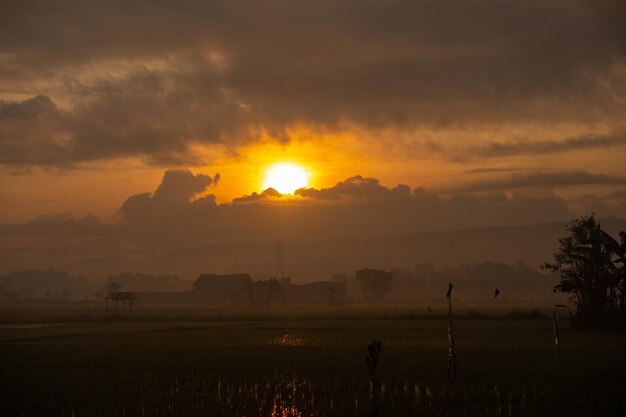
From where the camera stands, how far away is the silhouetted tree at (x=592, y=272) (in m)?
72.2

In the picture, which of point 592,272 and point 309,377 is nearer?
point 309,377

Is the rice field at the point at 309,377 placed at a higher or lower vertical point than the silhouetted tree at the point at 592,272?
lower

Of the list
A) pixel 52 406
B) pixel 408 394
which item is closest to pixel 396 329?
pixel 408 394

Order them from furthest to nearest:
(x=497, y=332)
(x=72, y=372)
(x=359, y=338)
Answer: (x=497, y=332) < (x=359, y=338) < (x=72, y=372)

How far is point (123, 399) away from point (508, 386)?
18.7 metres

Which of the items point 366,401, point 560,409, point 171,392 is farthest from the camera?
point 171,392

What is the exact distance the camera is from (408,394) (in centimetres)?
3103

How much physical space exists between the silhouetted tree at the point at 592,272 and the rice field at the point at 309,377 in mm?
9624

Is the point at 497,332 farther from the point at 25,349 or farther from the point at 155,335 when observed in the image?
the point at 25,349

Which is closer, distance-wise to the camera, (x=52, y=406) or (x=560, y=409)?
(x=560, y=409)

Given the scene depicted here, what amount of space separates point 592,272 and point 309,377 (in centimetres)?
4971

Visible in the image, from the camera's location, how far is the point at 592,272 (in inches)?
2943

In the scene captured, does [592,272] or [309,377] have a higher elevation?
[592,272]

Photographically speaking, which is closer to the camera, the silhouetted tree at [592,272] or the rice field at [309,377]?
the rice field at [309,377]
